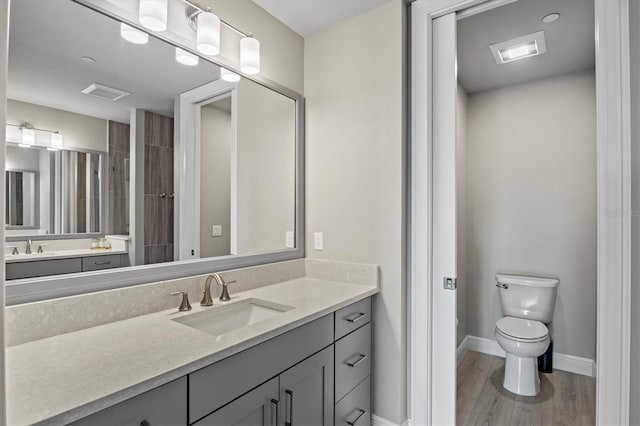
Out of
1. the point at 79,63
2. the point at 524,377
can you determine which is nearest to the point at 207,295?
the point at 79,63

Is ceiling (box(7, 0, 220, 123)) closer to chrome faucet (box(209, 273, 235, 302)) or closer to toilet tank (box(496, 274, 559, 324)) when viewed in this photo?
chrome faucet (box(209, 273, 235, 302))

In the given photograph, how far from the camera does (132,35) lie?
1.36 metres

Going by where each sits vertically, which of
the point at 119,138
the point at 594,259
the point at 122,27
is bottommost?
the point at 594,259

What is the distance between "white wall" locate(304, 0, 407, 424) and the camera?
182 centimetres

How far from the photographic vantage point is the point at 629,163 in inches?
53.9

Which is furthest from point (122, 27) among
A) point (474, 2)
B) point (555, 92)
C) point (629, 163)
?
point (555, 92)

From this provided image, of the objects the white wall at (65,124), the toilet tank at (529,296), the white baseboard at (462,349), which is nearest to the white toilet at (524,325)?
the toilet tank at (529,296)

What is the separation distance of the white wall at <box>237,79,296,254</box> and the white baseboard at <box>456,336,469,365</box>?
1.93 metres

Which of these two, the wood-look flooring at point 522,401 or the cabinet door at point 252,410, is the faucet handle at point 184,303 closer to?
the cabinet door at point 252,410

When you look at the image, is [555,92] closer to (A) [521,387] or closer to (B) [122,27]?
(A) [521,387]

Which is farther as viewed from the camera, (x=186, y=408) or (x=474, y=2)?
(x=474, y=2)

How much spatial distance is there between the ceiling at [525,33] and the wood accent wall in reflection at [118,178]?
2033 mm

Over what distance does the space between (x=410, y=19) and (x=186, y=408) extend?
6.79 feet

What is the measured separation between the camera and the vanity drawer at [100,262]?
124cm
